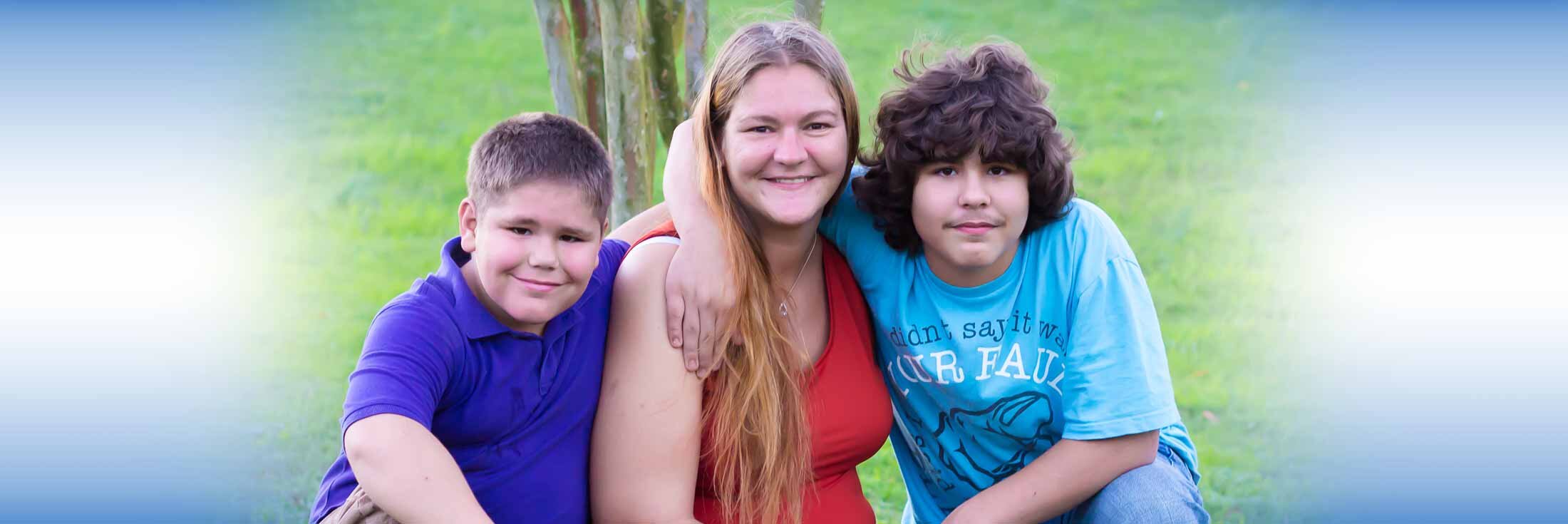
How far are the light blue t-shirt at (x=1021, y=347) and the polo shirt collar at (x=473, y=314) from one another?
0.67 metres

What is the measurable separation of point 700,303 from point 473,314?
431 mm

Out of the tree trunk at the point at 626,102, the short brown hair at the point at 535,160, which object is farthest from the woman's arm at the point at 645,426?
the tree trunk at the point at 626,102

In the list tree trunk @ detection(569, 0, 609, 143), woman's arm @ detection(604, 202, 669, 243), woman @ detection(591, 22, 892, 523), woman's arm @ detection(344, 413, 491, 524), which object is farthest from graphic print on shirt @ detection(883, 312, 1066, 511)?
tree trunk @ detection(569, 0, 609, 143)

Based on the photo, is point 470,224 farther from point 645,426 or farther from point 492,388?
point 645,426

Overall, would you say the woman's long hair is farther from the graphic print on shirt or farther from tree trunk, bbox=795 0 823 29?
tree trunk, bbox=795 0 823 29

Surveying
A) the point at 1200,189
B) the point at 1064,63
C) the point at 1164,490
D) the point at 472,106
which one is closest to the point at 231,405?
the point at 472,106

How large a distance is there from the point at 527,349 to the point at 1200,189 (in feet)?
20.0

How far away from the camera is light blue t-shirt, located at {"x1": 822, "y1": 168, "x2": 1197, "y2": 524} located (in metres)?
2.63

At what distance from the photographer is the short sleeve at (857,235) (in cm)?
285

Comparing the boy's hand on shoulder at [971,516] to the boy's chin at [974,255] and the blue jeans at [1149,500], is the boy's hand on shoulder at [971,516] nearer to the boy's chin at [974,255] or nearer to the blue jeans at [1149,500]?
the blue jeans at [1149,500]

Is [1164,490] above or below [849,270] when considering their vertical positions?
below

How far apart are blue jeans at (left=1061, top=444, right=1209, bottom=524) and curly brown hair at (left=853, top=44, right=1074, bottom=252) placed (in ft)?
1.80

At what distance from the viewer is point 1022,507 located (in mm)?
2689

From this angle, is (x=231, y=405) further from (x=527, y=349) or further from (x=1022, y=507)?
(x=1022, y=507)
